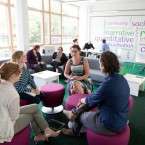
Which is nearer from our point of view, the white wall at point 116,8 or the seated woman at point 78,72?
the seated woman at point 78,72

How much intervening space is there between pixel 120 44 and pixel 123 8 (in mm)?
1866

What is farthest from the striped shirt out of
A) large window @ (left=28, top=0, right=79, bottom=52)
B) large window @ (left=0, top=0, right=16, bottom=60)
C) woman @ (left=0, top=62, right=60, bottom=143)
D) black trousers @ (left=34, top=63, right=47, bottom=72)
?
large window @ (left=28, top=0, right=79, bottom=52)

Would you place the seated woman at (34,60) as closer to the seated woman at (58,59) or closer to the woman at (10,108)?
the seated woman at (58,59)

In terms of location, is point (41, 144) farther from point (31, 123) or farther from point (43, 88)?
point (43, 88)

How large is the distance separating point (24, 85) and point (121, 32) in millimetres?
7547

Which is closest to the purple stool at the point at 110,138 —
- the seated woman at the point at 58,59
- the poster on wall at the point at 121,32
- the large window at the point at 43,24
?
the seated woman at the point at 58,59

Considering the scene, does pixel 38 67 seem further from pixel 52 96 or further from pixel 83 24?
pixel 83 24

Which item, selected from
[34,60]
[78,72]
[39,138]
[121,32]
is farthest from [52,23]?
[39,138]

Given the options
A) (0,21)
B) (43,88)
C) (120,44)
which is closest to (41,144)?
(43,88)

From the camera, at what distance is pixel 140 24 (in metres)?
8.32

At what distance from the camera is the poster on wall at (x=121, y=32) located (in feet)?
27.7

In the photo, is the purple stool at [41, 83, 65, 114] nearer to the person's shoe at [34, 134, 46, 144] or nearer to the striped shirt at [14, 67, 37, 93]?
the striped shirt at [14, 67, 37, 93]

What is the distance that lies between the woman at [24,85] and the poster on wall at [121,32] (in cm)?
686

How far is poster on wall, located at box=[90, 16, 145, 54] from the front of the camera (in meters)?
8.44
